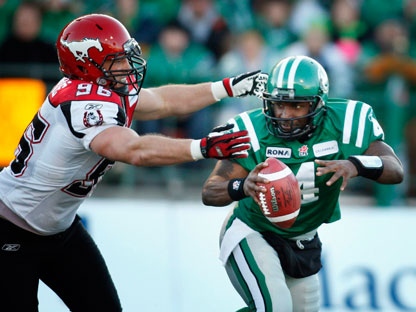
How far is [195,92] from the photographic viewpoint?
5898 mm

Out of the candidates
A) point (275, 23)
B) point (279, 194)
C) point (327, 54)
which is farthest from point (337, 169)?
point (275, 23)

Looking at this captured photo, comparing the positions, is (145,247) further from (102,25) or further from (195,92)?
(102,25)

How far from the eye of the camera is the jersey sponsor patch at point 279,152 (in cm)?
530

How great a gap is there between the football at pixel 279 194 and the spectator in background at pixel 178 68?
3718 mm

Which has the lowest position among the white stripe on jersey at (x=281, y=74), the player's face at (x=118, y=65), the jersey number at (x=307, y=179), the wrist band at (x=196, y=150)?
the jersey number at (x=307, y=179)

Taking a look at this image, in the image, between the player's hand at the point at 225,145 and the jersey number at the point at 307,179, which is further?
the jersey number at the point at 307,179

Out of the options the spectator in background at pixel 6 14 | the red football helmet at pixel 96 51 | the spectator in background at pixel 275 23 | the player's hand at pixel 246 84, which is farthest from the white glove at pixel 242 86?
the spectator in background at pixel 6 14

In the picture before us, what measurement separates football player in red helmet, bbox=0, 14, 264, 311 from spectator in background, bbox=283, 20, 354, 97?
11.9 feet

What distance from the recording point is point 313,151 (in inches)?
208

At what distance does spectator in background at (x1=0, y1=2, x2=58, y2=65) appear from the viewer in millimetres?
9031

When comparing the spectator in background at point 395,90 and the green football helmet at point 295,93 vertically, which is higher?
the green football helmet at point 295,93

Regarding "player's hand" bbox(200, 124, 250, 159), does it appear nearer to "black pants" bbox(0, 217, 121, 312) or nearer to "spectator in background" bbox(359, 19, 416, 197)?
"black pants" bbox(0, 217, 121, 312)

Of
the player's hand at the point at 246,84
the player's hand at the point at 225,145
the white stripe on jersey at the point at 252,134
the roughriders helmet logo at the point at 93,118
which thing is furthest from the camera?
the player's hand at the point at 246,84

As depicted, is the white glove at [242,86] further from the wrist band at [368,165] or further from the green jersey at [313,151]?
the wrist band at [368,165]
